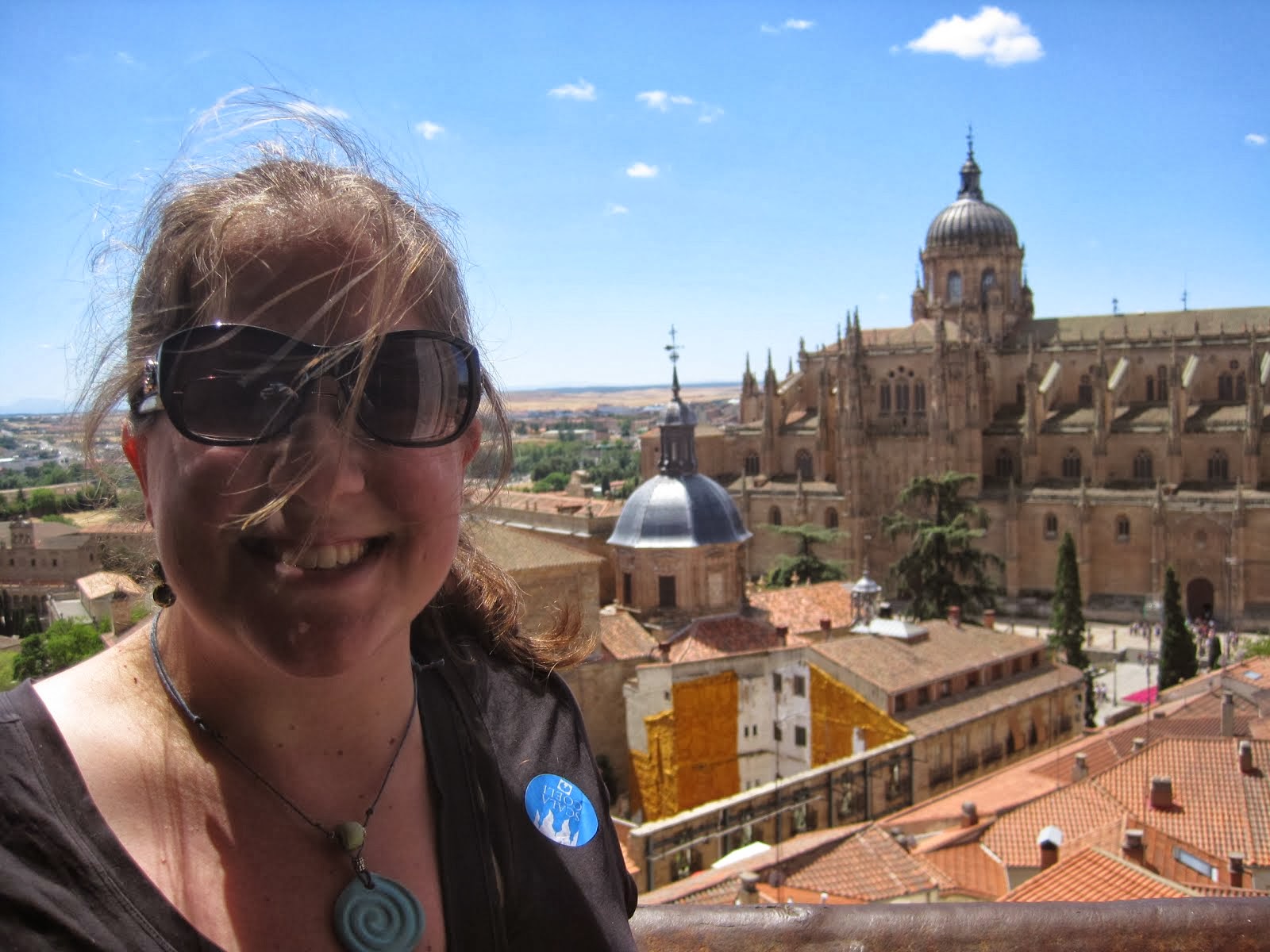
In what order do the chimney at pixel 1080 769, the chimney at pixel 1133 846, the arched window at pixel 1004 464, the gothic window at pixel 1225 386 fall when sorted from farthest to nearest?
the arched window at pixel 1004 464 < the gothic window at pixel 1225 386 < the chimney at pixel 1080 769 < the chimney at pixel 1133 846

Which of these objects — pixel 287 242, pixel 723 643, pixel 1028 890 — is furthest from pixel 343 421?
pixel 723 643

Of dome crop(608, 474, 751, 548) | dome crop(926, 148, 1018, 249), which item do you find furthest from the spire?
dome crop(608, 474, 751, 548)

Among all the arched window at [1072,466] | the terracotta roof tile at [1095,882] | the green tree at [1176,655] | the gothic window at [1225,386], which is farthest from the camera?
the gothic window at [1225,386]

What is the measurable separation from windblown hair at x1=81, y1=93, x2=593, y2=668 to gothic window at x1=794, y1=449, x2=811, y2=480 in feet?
148

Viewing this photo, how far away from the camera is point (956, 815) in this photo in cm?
1541

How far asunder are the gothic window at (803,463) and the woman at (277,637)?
45.2m

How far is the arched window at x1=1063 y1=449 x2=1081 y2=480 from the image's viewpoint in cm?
4206

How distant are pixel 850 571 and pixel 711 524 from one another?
20.7 meters

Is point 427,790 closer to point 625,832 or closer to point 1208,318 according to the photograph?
point 625,832

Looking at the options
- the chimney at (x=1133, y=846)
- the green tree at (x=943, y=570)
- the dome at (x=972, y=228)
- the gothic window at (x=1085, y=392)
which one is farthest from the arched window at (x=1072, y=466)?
the chimney at (x=1133, y=846)

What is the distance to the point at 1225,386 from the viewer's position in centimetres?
4244

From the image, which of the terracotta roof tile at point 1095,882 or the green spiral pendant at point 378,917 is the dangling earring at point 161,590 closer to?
the green spiral pendant at point 378,917

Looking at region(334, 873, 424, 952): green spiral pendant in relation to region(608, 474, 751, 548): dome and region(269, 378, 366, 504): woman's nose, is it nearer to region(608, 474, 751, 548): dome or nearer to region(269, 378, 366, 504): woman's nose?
region(269, 378, 366, 504): woman's nose

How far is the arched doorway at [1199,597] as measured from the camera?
38.3 meters
